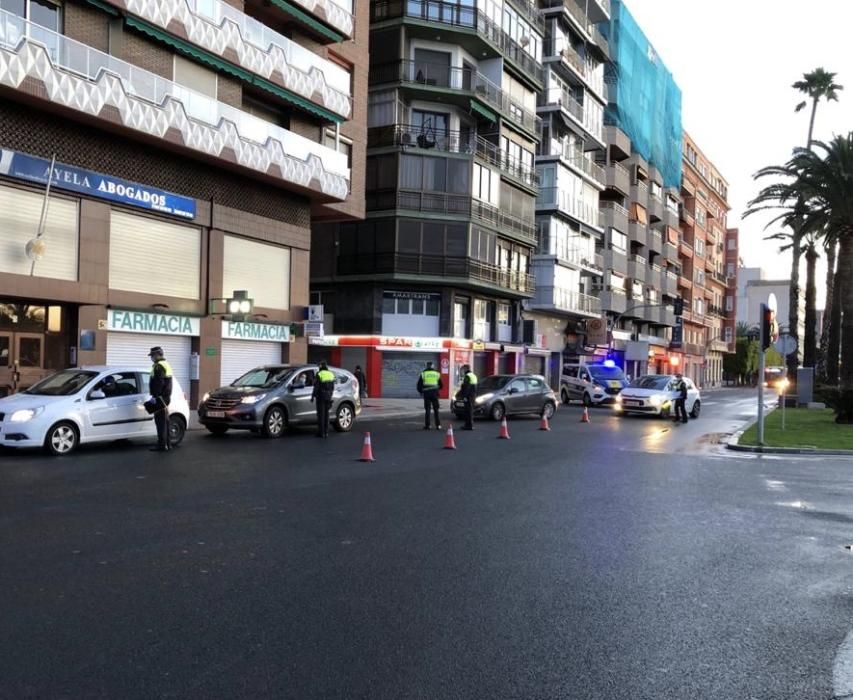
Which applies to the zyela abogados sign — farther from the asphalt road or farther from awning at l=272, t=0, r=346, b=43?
the asphalt road

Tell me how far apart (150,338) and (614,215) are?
1685 inches

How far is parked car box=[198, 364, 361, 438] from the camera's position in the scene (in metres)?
16.9

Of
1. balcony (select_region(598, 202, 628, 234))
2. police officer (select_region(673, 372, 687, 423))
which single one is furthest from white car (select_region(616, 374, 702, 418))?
balcony (select_region(598, 202, 628, 234))

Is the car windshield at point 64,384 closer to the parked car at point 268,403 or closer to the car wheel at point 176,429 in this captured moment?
the car wheel at point 176,429

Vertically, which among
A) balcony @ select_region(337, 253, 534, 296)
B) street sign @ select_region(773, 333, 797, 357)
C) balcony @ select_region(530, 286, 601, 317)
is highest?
balcony @ select_region(337, 253, 534, 296)

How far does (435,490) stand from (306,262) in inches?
762

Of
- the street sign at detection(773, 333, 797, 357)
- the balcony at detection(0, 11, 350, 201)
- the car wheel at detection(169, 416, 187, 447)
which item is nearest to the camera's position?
the car wheel at detection(169, 416, 187, 447)

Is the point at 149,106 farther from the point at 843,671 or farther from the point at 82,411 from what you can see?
the point at 843,671

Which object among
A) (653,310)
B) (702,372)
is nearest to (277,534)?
(653,310)

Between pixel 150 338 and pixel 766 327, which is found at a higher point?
pixel 766 327

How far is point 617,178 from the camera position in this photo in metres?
57.9

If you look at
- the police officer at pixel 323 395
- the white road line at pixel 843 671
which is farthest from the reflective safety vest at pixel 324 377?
the white road line at pixel 843 671

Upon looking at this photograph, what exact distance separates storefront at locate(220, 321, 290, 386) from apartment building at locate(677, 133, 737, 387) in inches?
2127

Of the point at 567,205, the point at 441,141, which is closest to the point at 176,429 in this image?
the point at 441,141
